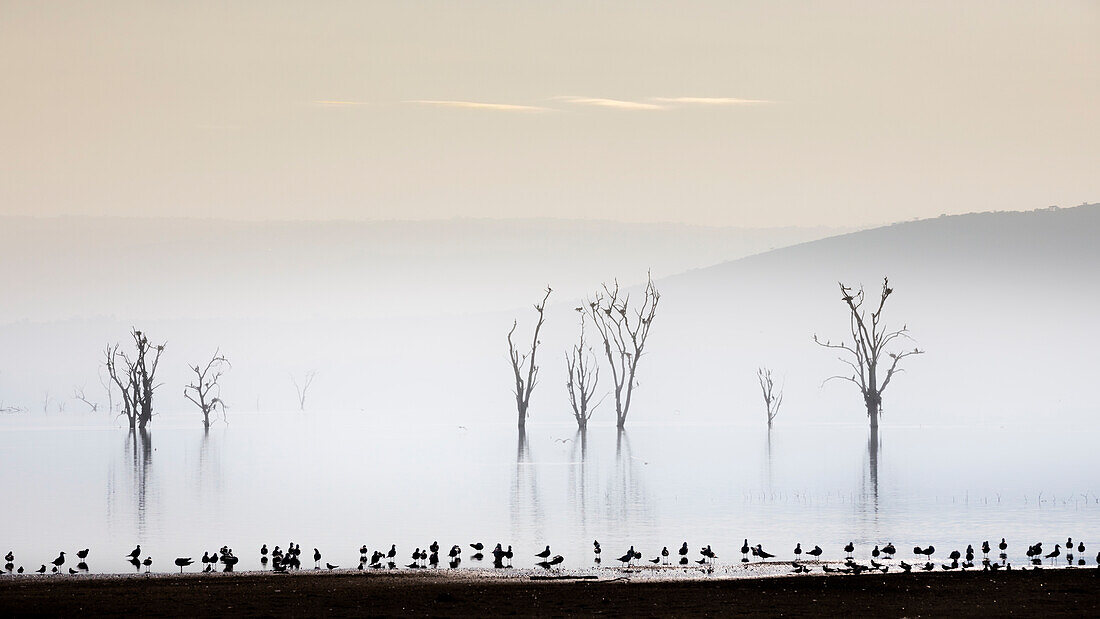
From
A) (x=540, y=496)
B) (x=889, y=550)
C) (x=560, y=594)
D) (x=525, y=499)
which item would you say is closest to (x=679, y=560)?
(x=889, y=550)

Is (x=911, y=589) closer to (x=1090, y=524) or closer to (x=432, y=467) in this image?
(x=1090, y=524)

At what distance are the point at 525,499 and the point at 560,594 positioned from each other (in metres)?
21.4

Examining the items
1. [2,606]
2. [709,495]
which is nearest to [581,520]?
[709,495]

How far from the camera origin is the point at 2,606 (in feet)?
65.1

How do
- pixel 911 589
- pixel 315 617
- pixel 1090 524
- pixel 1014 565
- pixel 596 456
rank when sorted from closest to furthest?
pixel 315 617
pixel 911 589
pixel 1014 565
pixel 1090 524
pixel 596 456

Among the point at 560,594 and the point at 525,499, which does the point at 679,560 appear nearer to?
the point at 560,594

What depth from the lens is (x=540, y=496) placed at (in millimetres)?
42750

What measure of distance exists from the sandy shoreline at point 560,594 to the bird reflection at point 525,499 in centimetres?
1049

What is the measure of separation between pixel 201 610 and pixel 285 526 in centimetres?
1602

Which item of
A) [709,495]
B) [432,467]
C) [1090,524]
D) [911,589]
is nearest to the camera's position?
[911,589]

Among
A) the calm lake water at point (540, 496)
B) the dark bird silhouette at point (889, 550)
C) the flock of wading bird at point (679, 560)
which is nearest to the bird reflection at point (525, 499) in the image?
the calm lake water at point (540, 496)

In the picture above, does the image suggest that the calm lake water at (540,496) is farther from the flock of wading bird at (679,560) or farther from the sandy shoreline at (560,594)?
the sandy shoreline at (560,594)

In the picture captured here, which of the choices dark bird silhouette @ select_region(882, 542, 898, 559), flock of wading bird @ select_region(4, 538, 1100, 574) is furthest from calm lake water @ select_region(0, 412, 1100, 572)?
dark bird silhouette @ select_region(882, 542, 898, 559)

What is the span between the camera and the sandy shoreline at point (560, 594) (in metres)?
19.1
